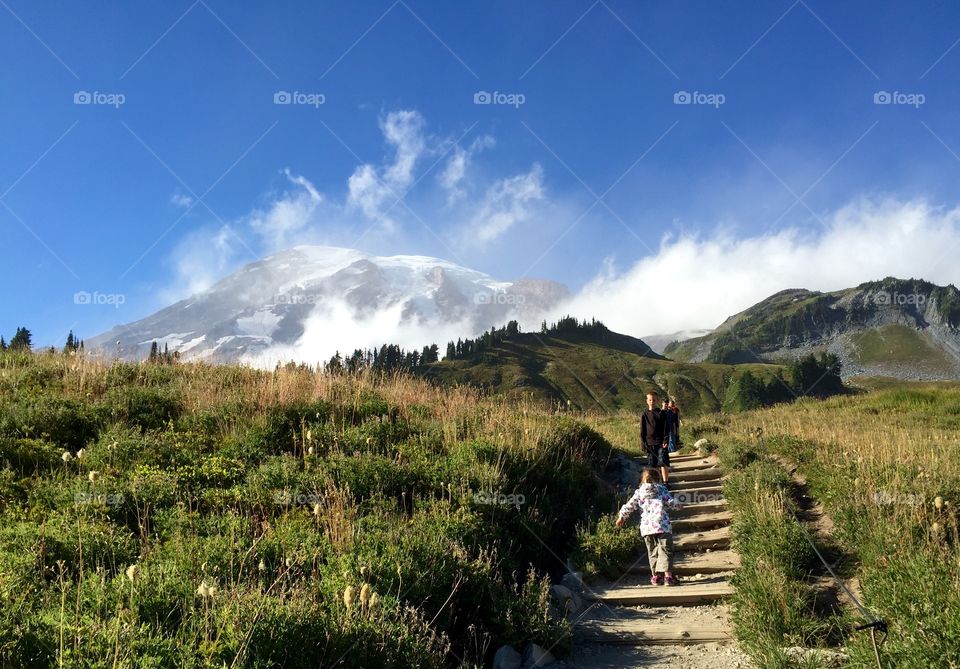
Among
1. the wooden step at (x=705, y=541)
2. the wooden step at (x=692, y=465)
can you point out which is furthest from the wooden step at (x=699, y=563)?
the wooden step at (x=692, y=465)

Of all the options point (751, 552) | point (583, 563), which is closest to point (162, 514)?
point (583, 563)

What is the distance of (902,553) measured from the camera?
753cm

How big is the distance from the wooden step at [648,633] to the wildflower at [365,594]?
3463mm

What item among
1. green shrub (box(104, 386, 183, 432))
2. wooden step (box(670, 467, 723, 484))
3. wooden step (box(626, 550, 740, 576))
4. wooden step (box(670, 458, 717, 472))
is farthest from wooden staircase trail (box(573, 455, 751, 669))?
green shrub (box(104, 386, 183, 432))

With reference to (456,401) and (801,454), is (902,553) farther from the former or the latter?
(456,401)

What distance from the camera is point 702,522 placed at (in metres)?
12.2

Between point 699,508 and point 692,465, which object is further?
point 692,465

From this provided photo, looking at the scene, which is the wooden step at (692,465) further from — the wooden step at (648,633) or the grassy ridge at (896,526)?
the wooden step at (648,633)

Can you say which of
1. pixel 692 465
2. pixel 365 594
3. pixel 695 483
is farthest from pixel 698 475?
pixel 365 594

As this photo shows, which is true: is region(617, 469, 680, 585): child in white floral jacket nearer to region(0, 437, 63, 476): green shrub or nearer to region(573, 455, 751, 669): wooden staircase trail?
region(573, 455, 751, 669): wooden staircase trail

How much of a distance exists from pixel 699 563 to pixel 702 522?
1.95 m

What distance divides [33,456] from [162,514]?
3168 mm

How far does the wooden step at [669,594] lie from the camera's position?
8.87 metres

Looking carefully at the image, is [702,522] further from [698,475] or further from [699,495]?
[698,475]
